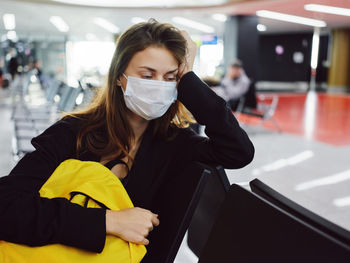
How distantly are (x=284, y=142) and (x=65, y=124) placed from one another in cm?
556

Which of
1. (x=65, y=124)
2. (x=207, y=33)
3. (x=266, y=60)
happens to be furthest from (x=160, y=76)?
(x=266, y=60)

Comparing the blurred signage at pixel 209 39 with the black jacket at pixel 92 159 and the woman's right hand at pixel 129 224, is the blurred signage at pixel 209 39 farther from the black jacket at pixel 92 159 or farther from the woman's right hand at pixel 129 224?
the woman's right hand at pixel 129 224

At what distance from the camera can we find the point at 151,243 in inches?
49.7

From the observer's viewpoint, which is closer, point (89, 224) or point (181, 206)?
point (89, 224)

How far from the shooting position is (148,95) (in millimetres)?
1327

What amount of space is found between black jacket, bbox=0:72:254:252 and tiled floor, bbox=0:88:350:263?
0.13 metres

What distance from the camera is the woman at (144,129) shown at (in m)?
1.20

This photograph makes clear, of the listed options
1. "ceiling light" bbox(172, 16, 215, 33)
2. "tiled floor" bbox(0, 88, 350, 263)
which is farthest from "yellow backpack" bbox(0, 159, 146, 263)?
"ceiling light" bbox(172, 16, 215, 33)

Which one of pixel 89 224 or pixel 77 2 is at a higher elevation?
Answer: pixel 77 2

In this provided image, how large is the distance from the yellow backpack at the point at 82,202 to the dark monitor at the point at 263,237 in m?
0.24

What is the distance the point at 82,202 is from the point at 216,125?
515mm

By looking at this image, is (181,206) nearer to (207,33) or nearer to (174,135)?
(174,135)

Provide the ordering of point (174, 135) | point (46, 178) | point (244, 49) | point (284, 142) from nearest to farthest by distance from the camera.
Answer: point (46, 178) < point (174, 135) < point (284, 142) < point (244, 49)

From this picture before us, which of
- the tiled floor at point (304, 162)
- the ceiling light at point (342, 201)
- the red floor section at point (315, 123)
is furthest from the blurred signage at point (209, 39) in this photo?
A: the ceiling light at point (342, 201)
